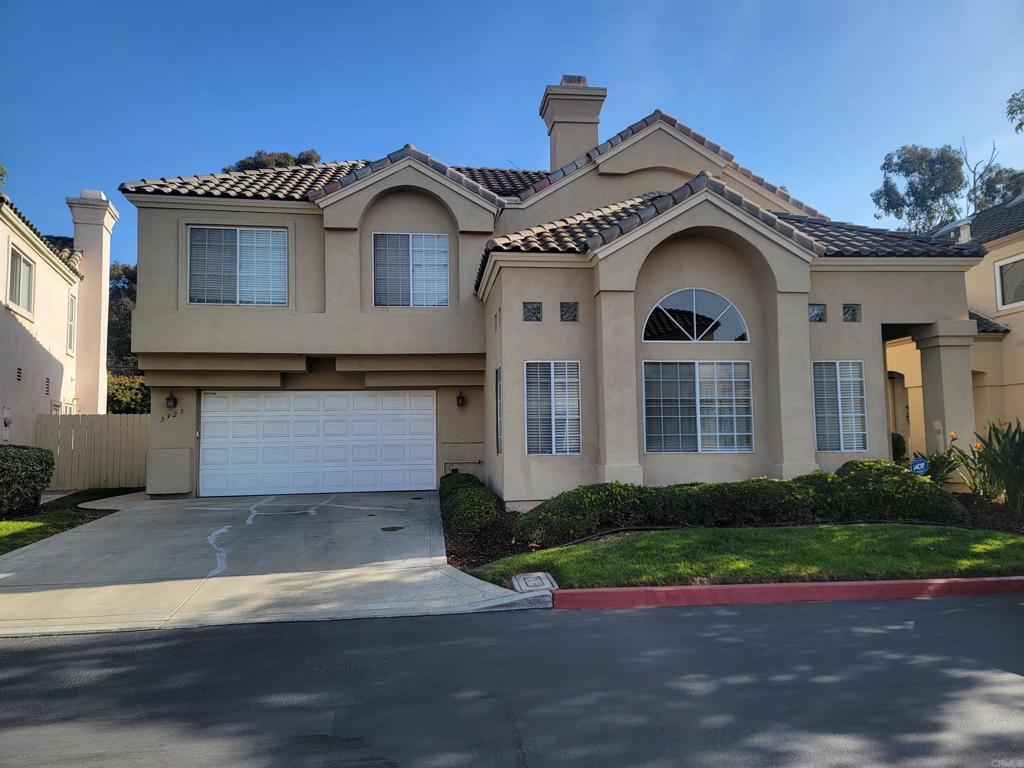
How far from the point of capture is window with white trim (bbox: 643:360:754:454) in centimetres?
1162

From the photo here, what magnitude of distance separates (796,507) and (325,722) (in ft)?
24.8

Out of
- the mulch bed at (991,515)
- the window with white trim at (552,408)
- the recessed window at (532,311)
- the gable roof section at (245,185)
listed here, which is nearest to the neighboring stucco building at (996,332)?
the mulch bed at (991,515)

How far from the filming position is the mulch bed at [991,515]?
31.9ft

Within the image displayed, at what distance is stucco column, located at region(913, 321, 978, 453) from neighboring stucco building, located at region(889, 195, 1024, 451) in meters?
4.26

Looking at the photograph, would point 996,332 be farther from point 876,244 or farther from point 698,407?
point 698,407

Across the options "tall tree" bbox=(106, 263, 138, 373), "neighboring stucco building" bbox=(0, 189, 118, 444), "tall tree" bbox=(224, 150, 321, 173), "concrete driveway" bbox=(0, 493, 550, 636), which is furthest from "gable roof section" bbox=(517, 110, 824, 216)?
"tall tree" bbox=(106, 263, 138, 373)

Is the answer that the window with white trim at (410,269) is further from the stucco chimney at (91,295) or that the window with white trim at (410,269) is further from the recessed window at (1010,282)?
the recessed window at (1010,282)

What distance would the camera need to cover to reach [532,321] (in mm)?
11531

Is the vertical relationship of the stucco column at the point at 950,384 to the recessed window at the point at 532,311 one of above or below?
below

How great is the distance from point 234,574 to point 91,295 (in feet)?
58.9

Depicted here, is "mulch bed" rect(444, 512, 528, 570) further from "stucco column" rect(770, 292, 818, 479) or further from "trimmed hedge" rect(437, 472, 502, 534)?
"stucco column" rect(770, 292, 818, 479)

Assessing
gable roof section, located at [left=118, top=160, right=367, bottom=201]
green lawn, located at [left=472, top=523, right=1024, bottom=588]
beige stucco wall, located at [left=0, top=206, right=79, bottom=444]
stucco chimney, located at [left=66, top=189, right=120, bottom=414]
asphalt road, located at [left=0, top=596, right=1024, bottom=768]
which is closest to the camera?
asphalt road, located at [left=0, top=596, right=1024, bottom=768]

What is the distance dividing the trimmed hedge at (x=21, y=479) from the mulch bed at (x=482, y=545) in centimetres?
804

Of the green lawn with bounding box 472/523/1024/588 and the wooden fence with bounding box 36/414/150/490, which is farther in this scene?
the wooden fence with bounding box 36/414/150/490
